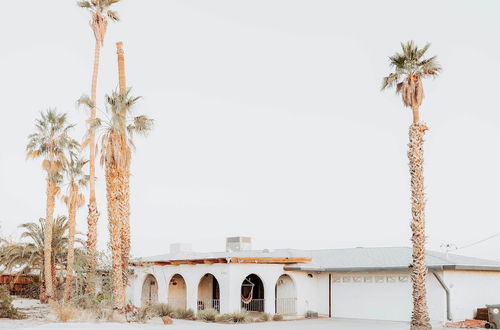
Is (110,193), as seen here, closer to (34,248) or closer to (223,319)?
(223,319)

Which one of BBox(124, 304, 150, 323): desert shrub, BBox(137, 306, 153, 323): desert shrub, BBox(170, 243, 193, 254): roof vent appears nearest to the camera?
BBox(124, 304, 150, 323): desert shrub

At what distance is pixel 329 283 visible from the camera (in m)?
33.9

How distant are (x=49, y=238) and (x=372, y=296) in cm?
1907

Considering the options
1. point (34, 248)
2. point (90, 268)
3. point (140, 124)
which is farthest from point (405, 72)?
point (34, 248)

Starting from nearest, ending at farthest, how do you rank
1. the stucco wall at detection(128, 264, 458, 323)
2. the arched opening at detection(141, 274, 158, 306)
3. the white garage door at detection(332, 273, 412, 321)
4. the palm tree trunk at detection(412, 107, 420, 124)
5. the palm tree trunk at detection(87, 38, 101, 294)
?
the palm tree trunk at detection(412, 107, 420, 124) < the stucco wall at detection(128, 264, 458, 323) < the white garage door at detection(332, 273, 412, 321) < the palm tree trunk at detection(87, 38, 101, 294) < the arched opening at detection(141, 274, 158, 306)

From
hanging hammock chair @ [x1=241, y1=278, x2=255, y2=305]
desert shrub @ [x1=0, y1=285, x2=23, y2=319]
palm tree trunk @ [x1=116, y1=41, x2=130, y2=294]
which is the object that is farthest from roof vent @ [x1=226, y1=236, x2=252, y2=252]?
desert shrub @ [x1=0, y1=285, x2=23, y2=319]

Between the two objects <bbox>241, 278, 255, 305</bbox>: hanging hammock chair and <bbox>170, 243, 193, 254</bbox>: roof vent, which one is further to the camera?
<bbox>170, 243, 193, 254</bbox>: roof vent

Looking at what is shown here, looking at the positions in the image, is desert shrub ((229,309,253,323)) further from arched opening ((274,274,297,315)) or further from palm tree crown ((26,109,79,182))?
palm tree crown ((26,109,79,182))

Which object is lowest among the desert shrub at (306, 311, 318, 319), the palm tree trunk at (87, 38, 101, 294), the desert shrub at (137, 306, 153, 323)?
the desert shrub at (306, 311, 318, 319)

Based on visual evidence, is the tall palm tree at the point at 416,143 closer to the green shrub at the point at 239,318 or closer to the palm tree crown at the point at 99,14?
the green shrub at the point at 239,318

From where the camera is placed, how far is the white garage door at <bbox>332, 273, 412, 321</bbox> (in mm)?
30922

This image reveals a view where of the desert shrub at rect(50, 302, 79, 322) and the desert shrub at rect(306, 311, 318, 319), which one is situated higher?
the desert shrub at rect(50, 302, 79, 322)

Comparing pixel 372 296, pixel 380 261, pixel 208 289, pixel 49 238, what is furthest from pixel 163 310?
pixel 380 261

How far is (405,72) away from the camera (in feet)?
83.0
